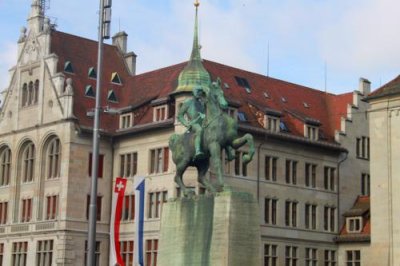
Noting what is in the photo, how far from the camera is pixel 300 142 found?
68.2 m

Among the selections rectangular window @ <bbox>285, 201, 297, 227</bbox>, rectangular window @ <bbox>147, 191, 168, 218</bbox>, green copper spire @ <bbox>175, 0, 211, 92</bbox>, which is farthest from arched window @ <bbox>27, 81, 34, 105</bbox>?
rectangular window @ <bbox>285, 201, 297, 227</bbox>

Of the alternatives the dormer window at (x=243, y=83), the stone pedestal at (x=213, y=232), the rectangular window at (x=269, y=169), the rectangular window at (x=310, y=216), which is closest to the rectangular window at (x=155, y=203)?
the rectangular window at (x=269, y=169)

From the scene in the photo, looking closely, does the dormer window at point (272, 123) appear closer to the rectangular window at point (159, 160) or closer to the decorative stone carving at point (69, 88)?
the rectangular window at point (159, 160)

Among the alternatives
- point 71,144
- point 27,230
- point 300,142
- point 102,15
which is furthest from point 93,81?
point 102,15

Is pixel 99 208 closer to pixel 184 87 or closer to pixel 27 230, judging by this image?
pixel 27 230

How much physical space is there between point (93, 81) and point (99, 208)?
10.6 m

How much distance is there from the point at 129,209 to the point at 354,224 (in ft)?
57.3

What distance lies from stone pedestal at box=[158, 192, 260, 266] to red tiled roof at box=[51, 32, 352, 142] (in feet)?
118

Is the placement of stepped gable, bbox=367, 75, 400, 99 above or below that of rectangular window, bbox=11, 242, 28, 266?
above

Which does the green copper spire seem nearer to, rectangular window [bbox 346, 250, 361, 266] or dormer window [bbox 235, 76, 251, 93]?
dormer window [bbox 235, 76, 251, 93]

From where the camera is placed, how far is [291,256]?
67.6 m

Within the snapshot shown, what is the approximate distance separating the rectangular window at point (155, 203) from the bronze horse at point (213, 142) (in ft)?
114

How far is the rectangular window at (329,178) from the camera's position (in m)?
70.9

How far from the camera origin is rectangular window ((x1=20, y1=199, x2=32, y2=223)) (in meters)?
69.2
